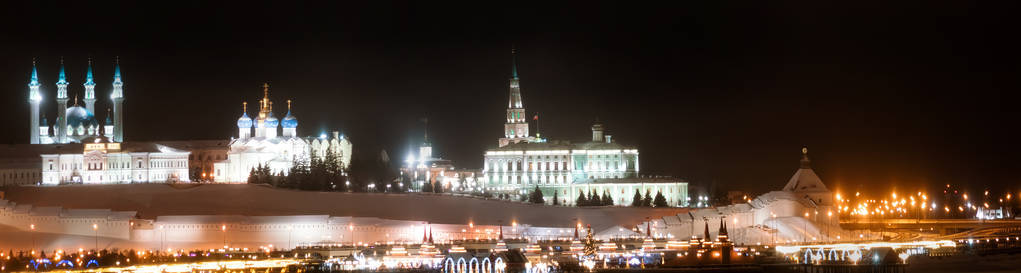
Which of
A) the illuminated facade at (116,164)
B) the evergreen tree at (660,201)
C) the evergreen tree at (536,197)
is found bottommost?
the evergreen tree at (660,201)

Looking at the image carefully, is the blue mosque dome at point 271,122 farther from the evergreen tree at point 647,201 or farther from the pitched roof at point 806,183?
the pitched roof at point 806,183

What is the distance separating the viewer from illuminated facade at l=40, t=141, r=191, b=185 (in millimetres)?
100000

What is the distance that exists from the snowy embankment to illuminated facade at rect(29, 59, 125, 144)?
655 inches

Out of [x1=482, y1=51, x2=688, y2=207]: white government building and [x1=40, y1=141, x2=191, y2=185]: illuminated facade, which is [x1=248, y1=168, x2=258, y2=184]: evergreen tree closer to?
[x1=40, y1=141, x2=191, y2=185]: illuminated facade

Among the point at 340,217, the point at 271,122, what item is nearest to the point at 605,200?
the point at 271,122

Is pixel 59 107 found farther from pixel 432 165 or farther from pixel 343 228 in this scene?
pixel 343 228

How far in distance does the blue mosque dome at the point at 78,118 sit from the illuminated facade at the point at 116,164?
236 inches

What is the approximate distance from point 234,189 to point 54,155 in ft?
50.2

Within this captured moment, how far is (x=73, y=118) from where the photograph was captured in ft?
357

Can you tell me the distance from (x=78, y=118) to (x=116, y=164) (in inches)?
343

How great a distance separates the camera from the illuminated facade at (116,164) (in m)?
100

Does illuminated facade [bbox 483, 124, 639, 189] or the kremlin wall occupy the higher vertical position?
illuminated facade [bbox 483, 124, 639, 189]

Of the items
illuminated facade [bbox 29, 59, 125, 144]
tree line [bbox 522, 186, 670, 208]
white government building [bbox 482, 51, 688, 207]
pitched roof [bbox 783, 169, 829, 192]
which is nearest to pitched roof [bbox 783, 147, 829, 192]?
pitched roof [bbox 783, 169, 829, 192]

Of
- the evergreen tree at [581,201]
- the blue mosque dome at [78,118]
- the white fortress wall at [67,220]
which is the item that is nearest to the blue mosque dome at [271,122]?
the blue mosque dome at [78,118]
